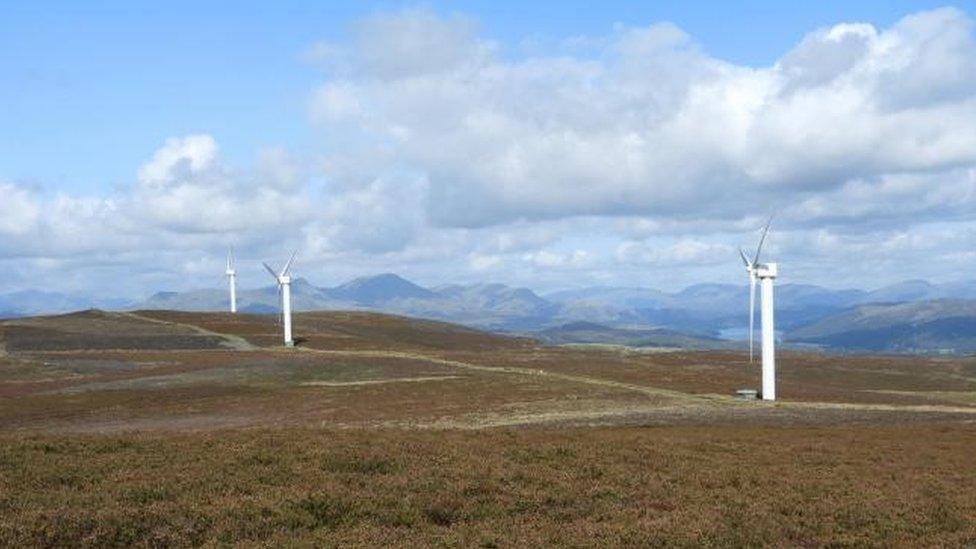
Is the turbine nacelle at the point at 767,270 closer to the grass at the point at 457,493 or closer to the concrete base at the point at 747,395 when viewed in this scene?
the concrete base at the point at 747,395

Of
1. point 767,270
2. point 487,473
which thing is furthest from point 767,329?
point 487,473

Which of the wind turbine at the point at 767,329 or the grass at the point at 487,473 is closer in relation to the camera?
the grass at the point at 487,473

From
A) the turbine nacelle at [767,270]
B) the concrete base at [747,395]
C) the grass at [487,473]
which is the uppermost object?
the turbine nacelle at [767,270]

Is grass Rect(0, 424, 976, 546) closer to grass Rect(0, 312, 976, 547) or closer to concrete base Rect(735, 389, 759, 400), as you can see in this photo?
grass Rect(0, 312, 976, 547)

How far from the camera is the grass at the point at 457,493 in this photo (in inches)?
832

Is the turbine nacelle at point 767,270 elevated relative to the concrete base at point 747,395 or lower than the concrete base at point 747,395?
elevated

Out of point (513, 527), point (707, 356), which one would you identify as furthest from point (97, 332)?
point (513, 527)

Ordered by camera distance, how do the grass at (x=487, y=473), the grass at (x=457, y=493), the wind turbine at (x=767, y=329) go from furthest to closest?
1. the wind turbine at (x=767, y=329)
2. the grass at (x=487, y=473)
3. the grass at (x=457, y=493)

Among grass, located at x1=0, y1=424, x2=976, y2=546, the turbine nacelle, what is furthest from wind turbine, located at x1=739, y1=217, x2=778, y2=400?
grass, located at x1=0, y1=424, x2=976, y2=546

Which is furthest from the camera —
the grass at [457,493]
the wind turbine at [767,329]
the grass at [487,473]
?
the wind turbine at [767,329]

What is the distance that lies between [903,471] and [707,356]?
157935 millimetres

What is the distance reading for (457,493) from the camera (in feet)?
85.9

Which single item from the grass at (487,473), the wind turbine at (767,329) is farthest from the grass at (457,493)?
the wind turbine at (767,329)

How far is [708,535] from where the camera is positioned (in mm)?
22000
